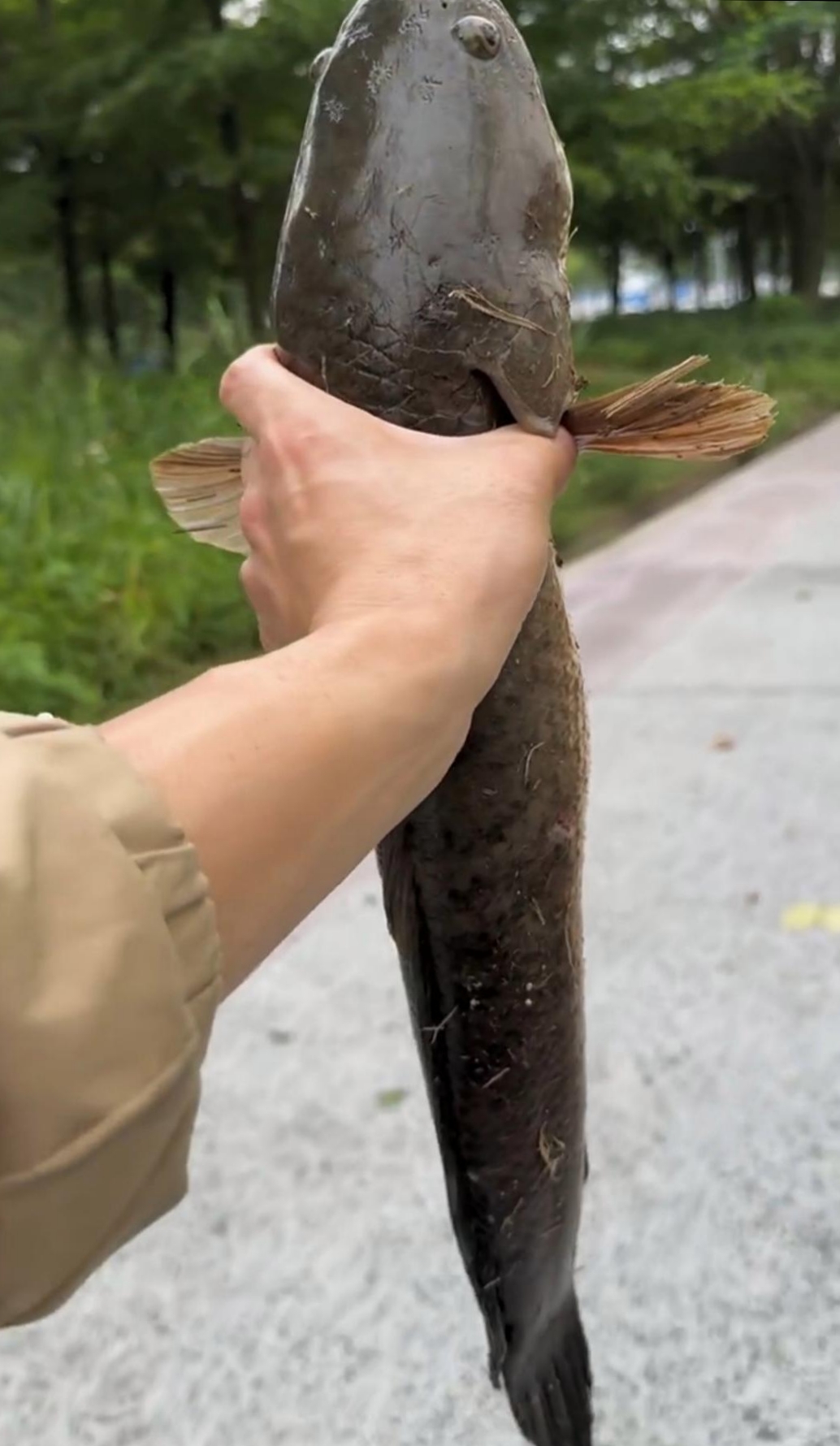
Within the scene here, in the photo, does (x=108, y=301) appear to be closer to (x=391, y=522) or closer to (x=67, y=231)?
(x=67, y=231)

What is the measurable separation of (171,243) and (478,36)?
972 cm

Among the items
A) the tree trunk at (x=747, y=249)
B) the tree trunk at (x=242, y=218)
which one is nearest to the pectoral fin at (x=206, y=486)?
the tree trunk at (x=242, y=218)

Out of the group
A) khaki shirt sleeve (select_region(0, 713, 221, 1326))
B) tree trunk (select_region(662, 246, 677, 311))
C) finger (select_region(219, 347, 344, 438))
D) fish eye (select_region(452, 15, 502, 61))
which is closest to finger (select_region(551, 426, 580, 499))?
finger (select_region(219, 347, 344, 438))

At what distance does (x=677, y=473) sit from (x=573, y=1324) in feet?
25.1

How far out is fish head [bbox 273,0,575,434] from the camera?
107 cm

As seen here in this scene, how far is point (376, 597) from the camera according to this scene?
89 cm

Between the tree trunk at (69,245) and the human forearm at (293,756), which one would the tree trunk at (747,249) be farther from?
the human forearm at (293,756)

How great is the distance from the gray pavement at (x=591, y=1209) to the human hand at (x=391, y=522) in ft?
3.81

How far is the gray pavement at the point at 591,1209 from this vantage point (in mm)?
1755

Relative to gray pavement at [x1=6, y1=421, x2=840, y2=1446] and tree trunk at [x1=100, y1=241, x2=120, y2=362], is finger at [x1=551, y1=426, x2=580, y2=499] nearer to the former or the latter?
gray pavement at [x1=6, y1=421, x2=840, y2=1446]

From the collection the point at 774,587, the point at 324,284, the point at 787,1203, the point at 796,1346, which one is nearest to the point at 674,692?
the point at 774,587

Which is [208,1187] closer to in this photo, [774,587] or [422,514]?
[422,514]

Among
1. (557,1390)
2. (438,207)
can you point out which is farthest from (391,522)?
(557,1390)

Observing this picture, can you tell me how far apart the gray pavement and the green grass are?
110 cm
